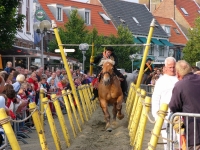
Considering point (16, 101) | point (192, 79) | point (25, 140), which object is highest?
point (192, 79)

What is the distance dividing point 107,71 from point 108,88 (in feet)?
1.91

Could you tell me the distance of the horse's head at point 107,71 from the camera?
17.1m

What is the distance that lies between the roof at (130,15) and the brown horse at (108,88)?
54.1m

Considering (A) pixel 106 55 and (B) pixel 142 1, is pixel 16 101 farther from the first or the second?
(B) pixel 142 1

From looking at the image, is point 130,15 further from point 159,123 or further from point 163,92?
point 159,123

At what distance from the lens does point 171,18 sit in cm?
8675

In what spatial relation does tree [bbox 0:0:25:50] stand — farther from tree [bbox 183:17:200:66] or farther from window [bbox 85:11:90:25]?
window [bbox 85:11:90:25]

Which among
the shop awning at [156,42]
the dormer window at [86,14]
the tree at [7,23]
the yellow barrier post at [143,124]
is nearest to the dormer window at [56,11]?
the dormer window at [86,14]

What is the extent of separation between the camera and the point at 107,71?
17.1m

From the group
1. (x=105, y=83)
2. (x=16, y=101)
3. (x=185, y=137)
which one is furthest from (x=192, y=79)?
(x=105, y=83)

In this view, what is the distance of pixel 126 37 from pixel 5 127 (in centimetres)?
5252

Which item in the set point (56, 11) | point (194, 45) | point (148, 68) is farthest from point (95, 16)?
point (148, 68)

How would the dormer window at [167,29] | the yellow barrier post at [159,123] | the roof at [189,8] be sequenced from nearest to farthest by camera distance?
the yellow barrier post at [159,123], the dormer window at [167,29], the roof at [189,8]

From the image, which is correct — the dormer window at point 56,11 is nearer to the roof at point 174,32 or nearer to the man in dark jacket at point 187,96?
the roof at point 174,32
